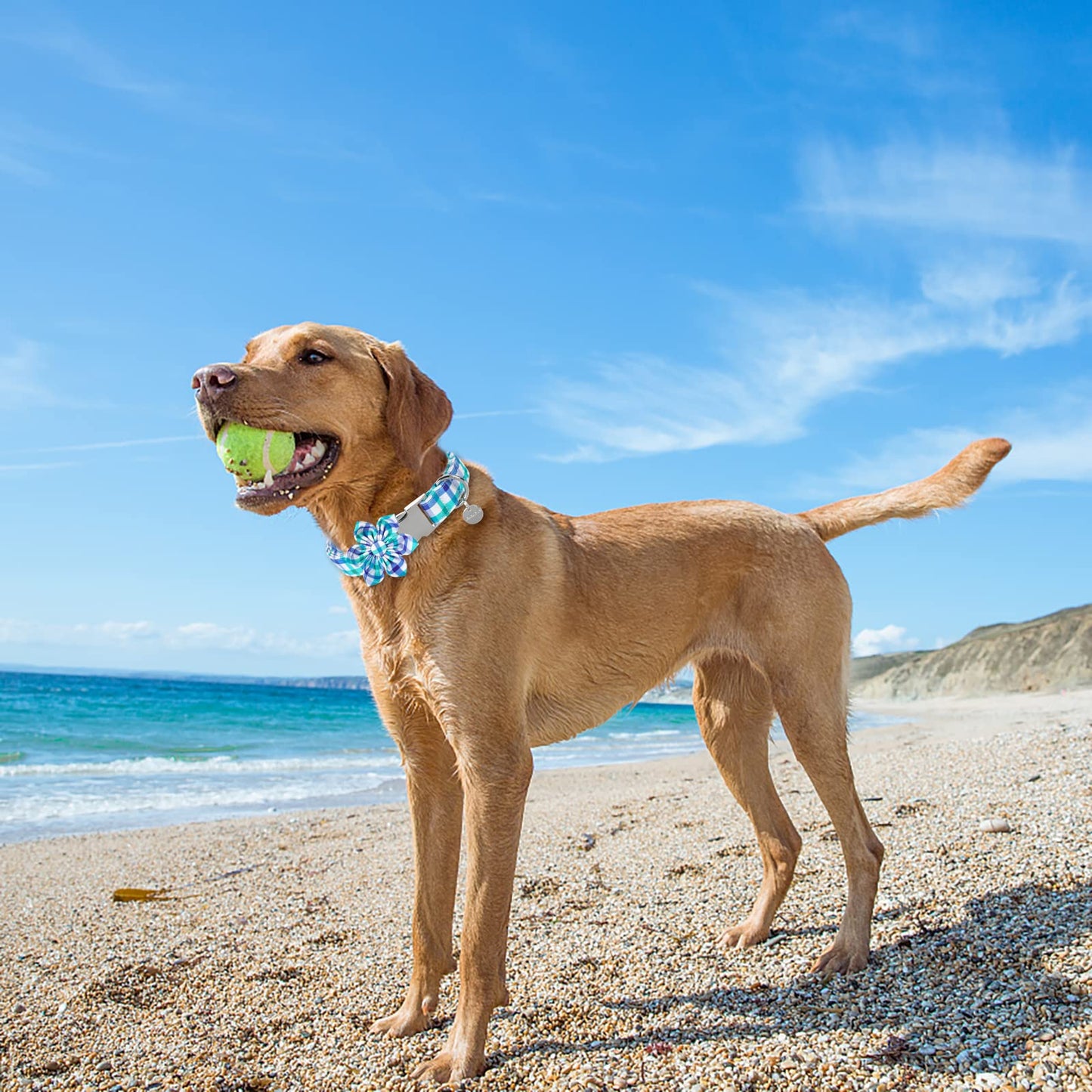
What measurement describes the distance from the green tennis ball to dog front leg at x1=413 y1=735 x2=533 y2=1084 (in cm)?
129

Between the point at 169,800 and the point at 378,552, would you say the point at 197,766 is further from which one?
the point at 378,552

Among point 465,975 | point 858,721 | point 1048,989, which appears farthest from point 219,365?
point 858,721

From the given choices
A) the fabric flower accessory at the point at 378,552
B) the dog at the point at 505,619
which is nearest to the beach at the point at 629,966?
the dog at the point at 505,619

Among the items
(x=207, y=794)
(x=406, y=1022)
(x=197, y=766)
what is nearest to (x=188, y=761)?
(x=197, y=766)

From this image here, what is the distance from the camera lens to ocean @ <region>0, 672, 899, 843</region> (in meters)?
13.0

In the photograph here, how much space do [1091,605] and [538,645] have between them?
206 ft

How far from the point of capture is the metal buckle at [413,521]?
11.1ft

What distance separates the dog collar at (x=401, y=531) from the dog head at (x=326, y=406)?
0.13 m

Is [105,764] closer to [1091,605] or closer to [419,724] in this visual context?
[419,724]

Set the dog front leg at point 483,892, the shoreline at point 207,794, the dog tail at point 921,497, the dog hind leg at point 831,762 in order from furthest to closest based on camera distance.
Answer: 1. the shoreline at point 207,794
2. the dog tail at point 921,497
3. the dog hind leg at point 831,762
4. the dog front leg at point 483,892

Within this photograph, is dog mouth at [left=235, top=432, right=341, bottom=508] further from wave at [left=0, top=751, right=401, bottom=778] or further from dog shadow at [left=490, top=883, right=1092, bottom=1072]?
wave at [left=0, top=751, right=401, bottom=778]

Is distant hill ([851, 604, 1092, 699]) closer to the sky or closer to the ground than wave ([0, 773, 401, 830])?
closer to the sky

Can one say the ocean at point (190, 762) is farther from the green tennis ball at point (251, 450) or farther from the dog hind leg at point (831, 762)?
the green tennis ball at point (251, 450)

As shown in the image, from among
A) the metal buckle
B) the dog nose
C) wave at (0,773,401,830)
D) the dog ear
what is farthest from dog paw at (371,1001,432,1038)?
wave at (0,773,401,830)
